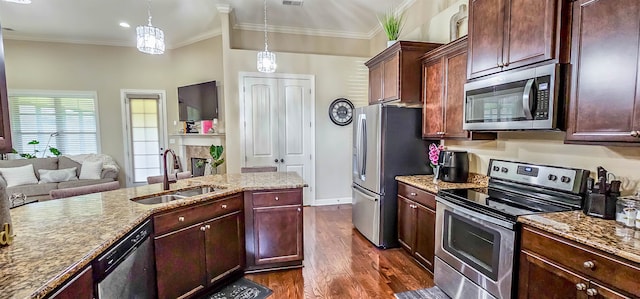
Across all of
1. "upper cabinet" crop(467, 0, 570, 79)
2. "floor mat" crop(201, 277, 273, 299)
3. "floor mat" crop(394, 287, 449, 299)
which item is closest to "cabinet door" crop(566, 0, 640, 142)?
"upper cabinet" crop(467, 0, 570, 79)

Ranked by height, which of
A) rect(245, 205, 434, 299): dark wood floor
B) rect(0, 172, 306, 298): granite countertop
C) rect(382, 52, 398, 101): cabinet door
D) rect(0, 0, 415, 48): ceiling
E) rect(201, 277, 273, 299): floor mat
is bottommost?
rect(245, 205, 434, 299): dark wood floor

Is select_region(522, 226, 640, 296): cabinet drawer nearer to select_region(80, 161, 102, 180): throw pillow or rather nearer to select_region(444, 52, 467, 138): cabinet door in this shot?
select_region(444, 52, 467, 138): cabinet door

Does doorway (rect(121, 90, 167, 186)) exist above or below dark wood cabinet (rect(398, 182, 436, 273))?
above

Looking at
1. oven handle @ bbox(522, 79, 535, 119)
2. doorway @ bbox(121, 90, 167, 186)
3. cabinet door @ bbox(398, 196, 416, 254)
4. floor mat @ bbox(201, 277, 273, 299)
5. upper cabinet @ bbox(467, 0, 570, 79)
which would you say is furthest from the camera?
doorway @ bbox(121, 90, 167, 186)

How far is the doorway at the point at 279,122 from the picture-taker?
4977 mm

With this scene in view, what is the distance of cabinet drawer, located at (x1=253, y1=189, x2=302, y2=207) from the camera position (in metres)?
2.71

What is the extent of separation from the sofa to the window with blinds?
2.30 ft

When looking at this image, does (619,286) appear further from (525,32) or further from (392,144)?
(392,144)

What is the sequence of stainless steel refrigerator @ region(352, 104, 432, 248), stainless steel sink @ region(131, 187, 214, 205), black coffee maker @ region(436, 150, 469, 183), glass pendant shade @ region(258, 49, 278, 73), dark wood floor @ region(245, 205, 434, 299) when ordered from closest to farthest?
stainless steel sink @ region(131, 187, 214, 205) → dark wood floor @ region(245, 205, 434, 299) → black coffee maker @ region(436, 150, 469, 183) → stainless steel refrigerator @ region(352, 104, 432, 248) → glass pendant shade @ region(258, 49, 278, 73)

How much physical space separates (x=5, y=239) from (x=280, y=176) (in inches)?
83.3

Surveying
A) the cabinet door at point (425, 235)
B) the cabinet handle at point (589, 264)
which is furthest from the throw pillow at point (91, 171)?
the cabinet handle at point (589, 264)

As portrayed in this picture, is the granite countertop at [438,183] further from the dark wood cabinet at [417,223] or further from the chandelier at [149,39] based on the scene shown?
the chandelier at [149,39]

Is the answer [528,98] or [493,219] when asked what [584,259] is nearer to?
[493,219]

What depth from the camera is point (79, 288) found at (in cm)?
124
